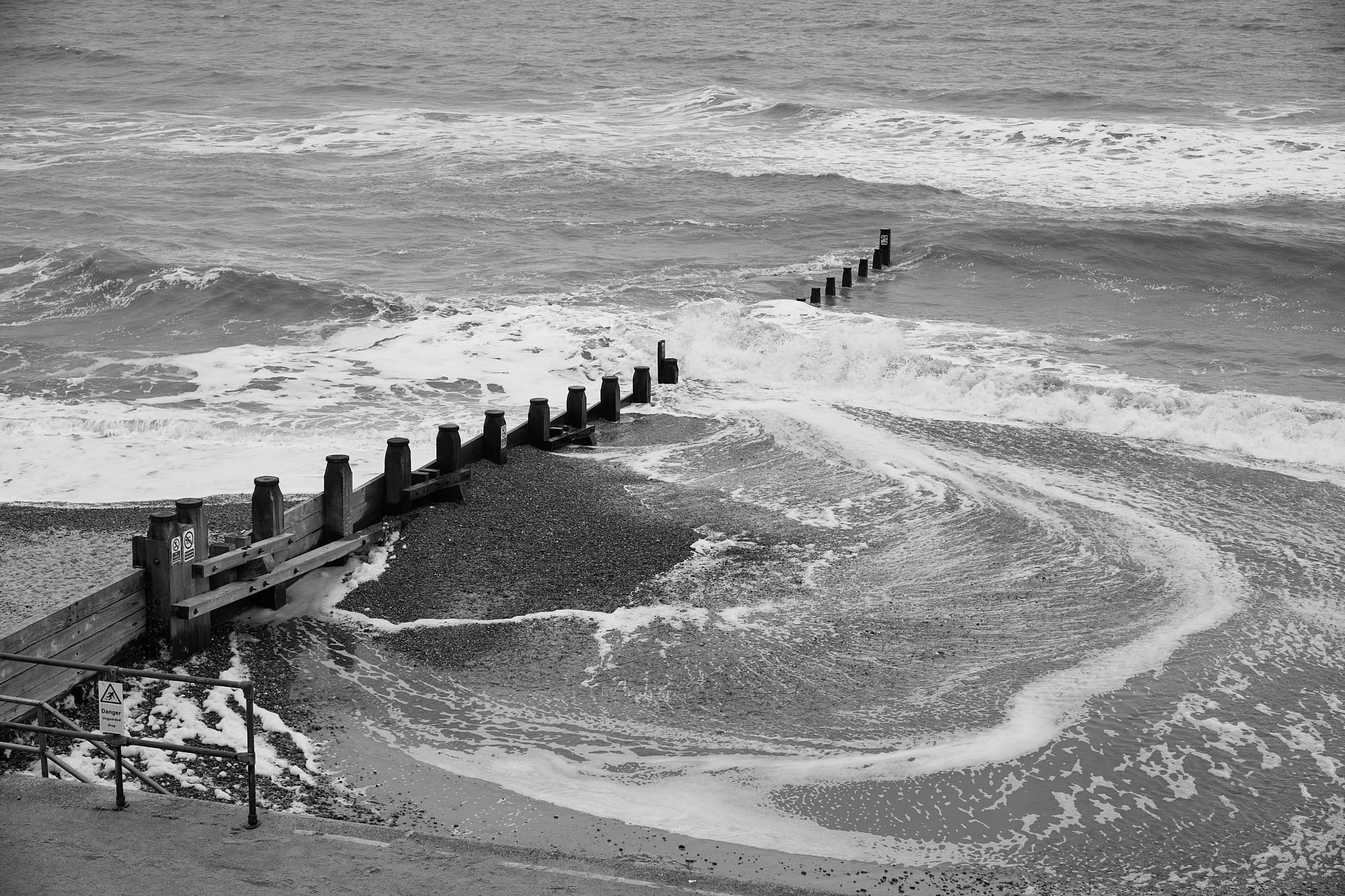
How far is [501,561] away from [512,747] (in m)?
3.31

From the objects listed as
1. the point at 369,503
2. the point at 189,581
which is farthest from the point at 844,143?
the point at 189,581

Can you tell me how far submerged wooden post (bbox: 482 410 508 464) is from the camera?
14758mm

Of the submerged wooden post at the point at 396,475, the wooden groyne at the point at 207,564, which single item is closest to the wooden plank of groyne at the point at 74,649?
the wooden groyne at the point at 207,564

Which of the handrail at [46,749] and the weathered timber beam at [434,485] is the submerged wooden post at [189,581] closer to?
the handrail at [46,749]

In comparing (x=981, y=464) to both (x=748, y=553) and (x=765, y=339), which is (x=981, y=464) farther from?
(x=765, y=339)

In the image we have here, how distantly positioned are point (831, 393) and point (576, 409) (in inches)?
190

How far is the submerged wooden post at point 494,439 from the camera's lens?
14758 millimetres

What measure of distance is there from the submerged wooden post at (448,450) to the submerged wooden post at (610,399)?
3.86 m

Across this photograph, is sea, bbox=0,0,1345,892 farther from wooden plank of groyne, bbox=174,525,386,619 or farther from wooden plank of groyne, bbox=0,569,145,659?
wooden plank of groyne, bbox=0,569,145,659

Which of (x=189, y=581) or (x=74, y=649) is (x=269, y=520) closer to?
(x=189, y=581)

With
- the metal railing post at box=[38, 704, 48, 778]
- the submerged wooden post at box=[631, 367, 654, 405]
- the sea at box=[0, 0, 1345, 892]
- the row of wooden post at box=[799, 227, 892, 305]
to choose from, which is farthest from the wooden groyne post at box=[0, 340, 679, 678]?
the row of wooden post at box=[799, 227, 892, 305]

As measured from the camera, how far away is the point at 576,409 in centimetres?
1655

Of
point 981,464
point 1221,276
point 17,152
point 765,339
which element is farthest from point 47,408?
point 17,152

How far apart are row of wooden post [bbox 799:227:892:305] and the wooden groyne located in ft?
39.8
